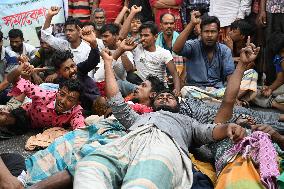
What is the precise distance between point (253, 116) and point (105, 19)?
11.4 ft

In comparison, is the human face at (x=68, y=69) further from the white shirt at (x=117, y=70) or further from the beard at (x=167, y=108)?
the beard at (x=167, y=108)

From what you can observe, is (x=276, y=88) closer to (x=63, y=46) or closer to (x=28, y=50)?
(x=63, y=46)

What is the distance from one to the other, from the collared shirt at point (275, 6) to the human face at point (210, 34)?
4.16ft

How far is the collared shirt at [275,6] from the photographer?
21.7 feet

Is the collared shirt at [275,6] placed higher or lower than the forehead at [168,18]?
higher

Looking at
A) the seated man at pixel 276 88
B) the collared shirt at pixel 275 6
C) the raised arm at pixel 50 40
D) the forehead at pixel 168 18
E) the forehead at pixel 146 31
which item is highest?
the collared shirt at pixel 275 6

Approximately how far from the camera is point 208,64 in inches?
235

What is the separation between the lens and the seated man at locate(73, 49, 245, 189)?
3067mm

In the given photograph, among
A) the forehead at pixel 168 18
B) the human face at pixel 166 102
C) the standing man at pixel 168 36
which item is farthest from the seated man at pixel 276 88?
the human face at pixel 166 102

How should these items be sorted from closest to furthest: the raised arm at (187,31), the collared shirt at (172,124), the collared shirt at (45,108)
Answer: the collared shirt at (172,124), the collared shirt at (45,108), the raised arm at (187,31)

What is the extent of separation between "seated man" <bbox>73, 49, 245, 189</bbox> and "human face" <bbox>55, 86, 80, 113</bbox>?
2.15 ft

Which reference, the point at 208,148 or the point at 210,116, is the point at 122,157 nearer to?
the point at 208,148

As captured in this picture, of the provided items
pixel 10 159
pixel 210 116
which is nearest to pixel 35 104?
pixel 10 159

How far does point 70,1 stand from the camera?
8242 mm
